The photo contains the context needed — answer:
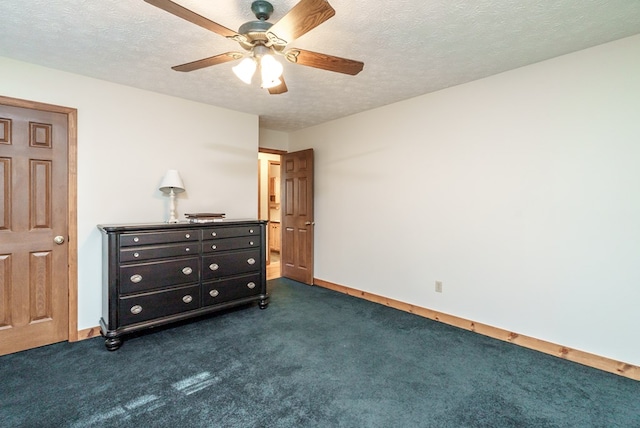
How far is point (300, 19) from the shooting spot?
1.51 m

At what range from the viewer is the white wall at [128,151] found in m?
2.78

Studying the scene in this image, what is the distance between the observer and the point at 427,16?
194 centimetres

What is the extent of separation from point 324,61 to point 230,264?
90.9 inches

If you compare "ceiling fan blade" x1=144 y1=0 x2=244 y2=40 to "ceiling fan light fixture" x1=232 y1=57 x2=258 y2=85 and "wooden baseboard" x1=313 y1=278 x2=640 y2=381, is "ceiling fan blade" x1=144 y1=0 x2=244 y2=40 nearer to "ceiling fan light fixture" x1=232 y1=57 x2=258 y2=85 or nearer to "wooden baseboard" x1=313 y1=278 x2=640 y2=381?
"ceiling fan light fixture" x1=232 y1=57 x2=258 y2=85

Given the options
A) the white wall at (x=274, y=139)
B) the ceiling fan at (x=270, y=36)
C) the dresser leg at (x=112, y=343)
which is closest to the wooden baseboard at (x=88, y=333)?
the dresser leg at (x=112, y=343)

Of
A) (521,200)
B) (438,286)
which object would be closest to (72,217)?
(438,286)

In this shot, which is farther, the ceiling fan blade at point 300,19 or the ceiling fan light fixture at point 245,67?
the ceiling fan light fixture at point 245,67

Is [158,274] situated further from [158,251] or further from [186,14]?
[186,14]

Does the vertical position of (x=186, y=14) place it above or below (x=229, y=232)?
above

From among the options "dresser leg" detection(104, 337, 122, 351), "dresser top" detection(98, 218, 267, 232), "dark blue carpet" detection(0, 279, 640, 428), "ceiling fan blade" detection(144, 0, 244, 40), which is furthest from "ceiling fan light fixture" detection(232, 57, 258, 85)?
"dresser leg" detection(104, 337, 122, 351)

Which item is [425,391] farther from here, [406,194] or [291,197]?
[291,197]

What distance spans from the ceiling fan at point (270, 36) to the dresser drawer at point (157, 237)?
151 cm

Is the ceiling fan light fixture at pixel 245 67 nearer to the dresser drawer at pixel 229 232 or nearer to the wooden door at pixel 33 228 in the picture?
the dresser drawer at pixel 229 232

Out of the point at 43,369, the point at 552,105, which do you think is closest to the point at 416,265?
the point at 552,105
